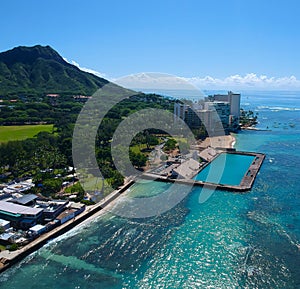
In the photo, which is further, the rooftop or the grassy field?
the grassy field

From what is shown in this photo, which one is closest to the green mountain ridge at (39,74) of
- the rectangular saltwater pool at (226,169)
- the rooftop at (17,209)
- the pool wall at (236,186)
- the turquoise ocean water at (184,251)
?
the rectangular saltwater pool at (226,169)

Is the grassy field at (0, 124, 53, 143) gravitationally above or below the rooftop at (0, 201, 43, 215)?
above

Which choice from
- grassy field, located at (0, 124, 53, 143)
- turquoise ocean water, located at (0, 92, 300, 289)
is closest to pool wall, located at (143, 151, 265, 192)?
turquoise ocean water, located at (0, 92, 300, 289)

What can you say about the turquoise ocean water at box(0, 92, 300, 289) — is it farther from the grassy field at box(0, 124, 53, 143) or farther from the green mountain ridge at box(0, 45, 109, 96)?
the green mountain ridge at box(0, 45, 109, 96)

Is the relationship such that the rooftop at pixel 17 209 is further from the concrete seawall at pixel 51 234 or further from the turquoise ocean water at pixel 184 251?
the turquoise ocean water at pixel 184 251

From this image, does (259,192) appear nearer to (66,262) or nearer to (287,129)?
(66,262)

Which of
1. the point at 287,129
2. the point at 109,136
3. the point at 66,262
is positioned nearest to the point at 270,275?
the point at 66,262

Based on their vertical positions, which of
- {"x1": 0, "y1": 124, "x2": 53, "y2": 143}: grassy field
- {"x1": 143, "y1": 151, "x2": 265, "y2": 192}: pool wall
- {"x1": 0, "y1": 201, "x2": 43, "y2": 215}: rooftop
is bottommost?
{"x1": 143, "y1": 151, "x2": 265, "y2": 192}: pool wall
